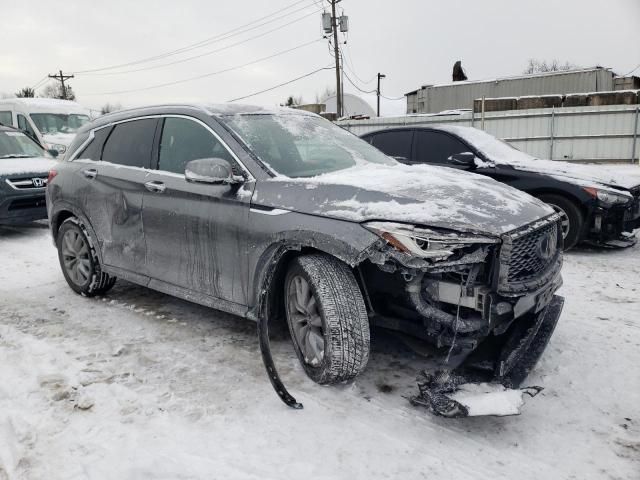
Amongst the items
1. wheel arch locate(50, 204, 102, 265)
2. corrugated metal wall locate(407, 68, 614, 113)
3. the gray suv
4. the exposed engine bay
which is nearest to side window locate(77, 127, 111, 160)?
the gray suv

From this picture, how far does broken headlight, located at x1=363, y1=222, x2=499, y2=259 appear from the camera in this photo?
271 centimetres

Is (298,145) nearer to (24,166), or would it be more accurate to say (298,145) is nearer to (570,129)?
(24,166)

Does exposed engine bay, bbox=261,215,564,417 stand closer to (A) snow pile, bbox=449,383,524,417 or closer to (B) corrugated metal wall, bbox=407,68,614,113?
(A) snow pile, bbox=449,383,524,417

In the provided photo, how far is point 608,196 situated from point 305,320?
4419 mm

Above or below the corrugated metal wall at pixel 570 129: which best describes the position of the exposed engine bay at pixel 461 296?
below

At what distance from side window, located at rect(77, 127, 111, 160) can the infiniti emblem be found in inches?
146

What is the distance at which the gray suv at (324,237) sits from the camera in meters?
2.81

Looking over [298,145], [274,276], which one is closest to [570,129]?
[298,145]

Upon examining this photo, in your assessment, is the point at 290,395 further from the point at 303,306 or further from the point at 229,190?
the point at 229,190

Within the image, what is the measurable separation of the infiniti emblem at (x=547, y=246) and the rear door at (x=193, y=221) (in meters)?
1.79

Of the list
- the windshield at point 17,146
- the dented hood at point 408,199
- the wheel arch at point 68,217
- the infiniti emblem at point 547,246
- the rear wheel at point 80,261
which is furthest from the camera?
the windshield at point 17,146

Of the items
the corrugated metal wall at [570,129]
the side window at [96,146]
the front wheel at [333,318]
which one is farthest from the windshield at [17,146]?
the corrugated metal wall at [570,129]

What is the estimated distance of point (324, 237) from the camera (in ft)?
9.76

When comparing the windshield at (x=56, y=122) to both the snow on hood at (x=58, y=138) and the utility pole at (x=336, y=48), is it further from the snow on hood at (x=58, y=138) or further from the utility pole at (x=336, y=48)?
the utility pole at (x=336, y=48)
